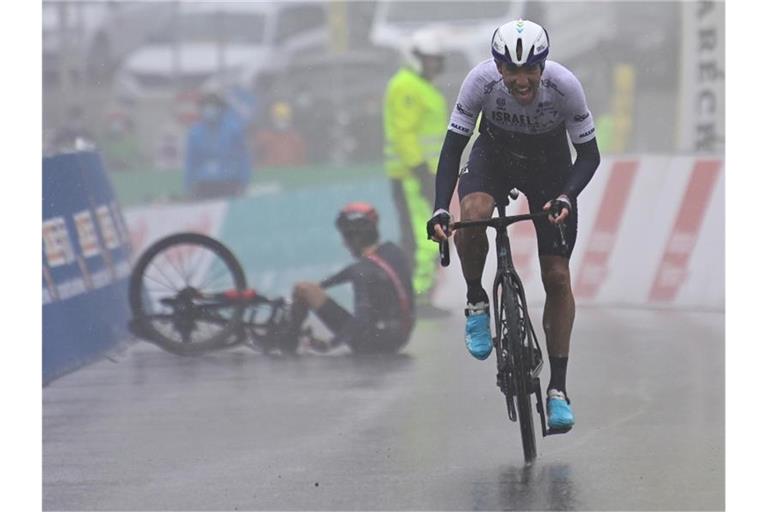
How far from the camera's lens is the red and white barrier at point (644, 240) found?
544 inches

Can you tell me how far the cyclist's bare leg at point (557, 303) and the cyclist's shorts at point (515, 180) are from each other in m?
0.07

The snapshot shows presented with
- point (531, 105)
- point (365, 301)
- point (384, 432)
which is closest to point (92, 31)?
point (365, 301)

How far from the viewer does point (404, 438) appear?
9180 mm

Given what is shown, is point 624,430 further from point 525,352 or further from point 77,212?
point 77,212

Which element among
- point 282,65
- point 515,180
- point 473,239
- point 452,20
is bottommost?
point 473,239

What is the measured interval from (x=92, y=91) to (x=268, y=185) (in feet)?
7.43

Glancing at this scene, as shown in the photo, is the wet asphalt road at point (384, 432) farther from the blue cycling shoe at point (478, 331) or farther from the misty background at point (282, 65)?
the misty background at point (282, 65)

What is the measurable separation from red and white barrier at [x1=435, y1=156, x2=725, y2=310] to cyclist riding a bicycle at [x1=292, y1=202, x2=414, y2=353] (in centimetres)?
211

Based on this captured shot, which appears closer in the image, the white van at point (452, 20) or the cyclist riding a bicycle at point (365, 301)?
the cyclist riding a bicycle at point (365, 301)

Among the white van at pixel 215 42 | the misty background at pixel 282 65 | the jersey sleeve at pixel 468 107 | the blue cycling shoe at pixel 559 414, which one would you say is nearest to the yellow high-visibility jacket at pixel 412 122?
the misty background at pixel 282 65

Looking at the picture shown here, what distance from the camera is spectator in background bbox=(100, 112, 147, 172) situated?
16.6m

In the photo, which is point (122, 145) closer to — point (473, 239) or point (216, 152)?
point (216, 152)

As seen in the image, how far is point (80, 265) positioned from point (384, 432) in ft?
10.4

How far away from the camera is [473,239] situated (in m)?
7.54
